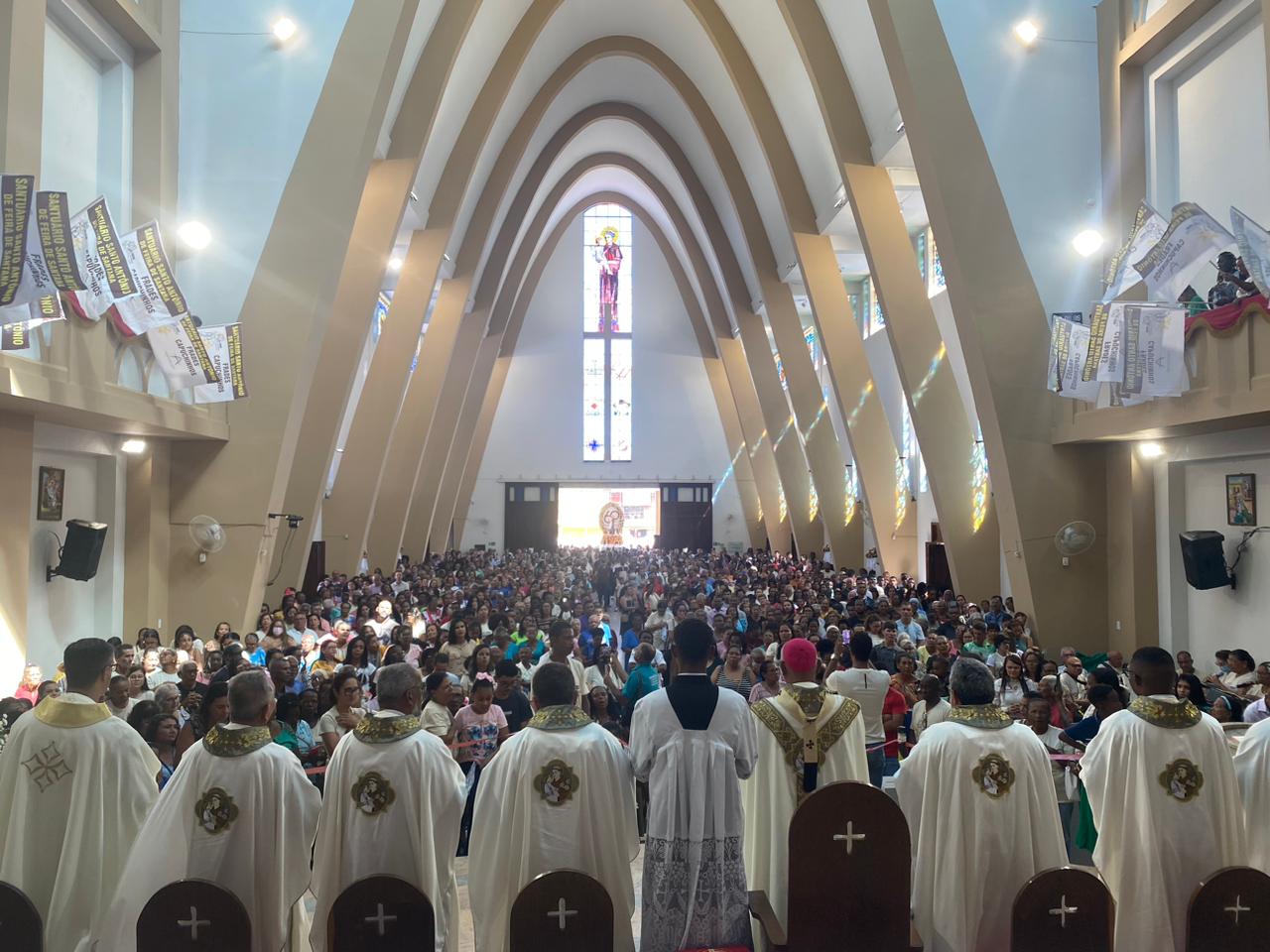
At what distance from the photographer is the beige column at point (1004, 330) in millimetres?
12328

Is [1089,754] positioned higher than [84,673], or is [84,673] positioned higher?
[84,673]

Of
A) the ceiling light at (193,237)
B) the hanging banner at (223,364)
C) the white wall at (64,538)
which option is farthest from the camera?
the ceiling light at (193,237)

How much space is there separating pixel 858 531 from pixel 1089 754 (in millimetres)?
19209

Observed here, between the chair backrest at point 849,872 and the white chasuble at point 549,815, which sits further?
the white chasuble at point 549,815

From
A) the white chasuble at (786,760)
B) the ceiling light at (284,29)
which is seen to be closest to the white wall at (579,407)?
the ceiling light at (284,29)

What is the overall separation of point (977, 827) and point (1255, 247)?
6303 millimetres

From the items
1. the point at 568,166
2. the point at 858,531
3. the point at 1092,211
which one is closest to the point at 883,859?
the point at 1092,211

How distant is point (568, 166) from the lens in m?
32.0

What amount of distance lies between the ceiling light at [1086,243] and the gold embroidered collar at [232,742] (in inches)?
459

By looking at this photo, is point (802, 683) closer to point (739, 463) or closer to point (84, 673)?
point (84, 673)

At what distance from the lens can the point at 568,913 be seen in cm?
359

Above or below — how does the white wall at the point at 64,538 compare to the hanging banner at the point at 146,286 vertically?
below

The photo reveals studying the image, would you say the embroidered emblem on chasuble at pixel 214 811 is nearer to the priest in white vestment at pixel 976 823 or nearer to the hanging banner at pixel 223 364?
the priest in white vestment at pixel 976 823

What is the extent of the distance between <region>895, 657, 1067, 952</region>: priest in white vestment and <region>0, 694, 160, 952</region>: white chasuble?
334 centimetres
